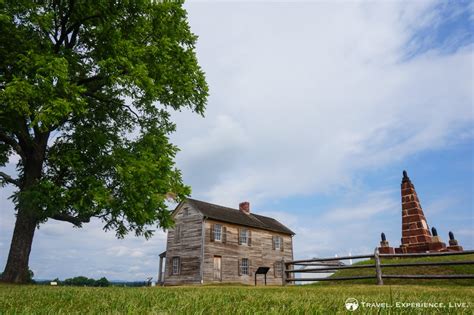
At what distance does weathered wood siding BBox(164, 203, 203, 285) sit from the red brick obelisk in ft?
59.5

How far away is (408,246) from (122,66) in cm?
2002

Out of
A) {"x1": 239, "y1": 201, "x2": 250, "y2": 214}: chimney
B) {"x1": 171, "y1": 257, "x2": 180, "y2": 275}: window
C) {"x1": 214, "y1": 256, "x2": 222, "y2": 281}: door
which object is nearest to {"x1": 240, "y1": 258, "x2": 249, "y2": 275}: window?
{"x1": 214, "y1": 256, "x2": 222, "y2": 281}: door

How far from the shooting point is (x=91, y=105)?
1520 cm

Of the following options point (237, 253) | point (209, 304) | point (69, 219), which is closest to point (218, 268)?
point (237, 253)

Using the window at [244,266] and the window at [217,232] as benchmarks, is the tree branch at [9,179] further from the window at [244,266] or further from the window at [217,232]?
the window at [244,266]

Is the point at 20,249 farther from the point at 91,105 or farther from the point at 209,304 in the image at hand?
the point at 209,304

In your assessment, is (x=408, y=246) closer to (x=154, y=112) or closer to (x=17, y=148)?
(x=154, y=112)

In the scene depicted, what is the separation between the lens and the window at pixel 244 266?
33909mm

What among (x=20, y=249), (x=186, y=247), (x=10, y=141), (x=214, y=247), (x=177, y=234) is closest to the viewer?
(x=20, y=249)

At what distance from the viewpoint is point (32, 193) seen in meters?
11.0

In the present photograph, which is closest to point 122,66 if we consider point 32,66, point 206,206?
point 32,66

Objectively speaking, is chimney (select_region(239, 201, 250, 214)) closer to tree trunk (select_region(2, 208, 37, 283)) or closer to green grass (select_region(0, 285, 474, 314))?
tree trunk (select_region(2, 208, 37, 283))

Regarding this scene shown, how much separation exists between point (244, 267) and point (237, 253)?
187 cm

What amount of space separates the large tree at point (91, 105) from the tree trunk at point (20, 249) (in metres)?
0.04
